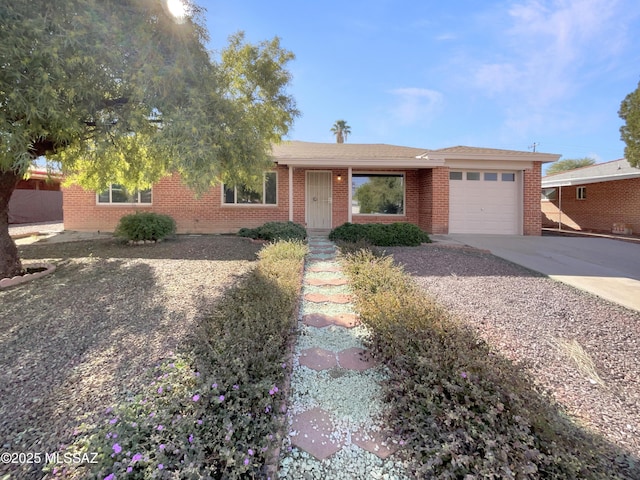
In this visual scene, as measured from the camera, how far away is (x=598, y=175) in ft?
47.0

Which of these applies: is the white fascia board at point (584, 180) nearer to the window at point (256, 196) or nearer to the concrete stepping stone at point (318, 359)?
the window at point (256, 196)

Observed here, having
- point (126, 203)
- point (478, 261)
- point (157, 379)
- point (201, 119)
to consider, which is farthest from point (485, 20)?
point (126, 203)

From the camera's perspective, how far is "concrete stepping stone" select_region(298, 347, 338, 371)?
9.31 ft

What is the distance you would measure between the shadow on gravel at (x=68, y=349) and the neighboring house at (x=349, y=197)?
6667 millimetres

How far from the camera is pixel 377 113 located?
49.3ft

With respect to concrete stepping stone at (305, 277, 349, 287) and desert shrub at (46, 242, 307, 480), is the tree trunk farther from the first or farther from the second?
concrete stepping stone at (305, 277, 349, 287)

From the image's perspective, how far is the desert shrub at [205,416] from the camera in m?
1.60

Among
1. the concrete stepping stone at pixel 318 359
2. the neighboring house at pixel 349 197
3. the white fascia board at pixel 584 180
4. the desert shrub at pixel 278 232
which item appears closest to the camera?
the concrete stepping stone at pixel 318 359

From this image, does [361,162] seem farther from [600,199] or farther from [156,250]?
[600,199]

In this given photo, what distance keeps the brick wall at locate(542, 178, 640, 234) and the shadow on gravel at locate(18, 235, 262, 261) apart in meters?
15.8

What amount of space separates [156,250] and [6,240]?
2.71 metres

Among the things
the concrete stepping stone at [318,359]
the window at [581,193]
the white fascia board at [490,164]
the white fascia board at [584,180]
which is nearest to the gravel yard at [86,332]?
the concrete stepping stone at [318,359]

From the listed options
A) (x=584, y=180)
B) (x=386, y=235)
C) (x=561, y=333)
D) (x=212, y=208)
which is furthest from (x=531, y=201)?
(x=212, y=208)

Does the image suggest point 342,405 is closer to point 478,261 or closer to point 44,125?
point 44,125
